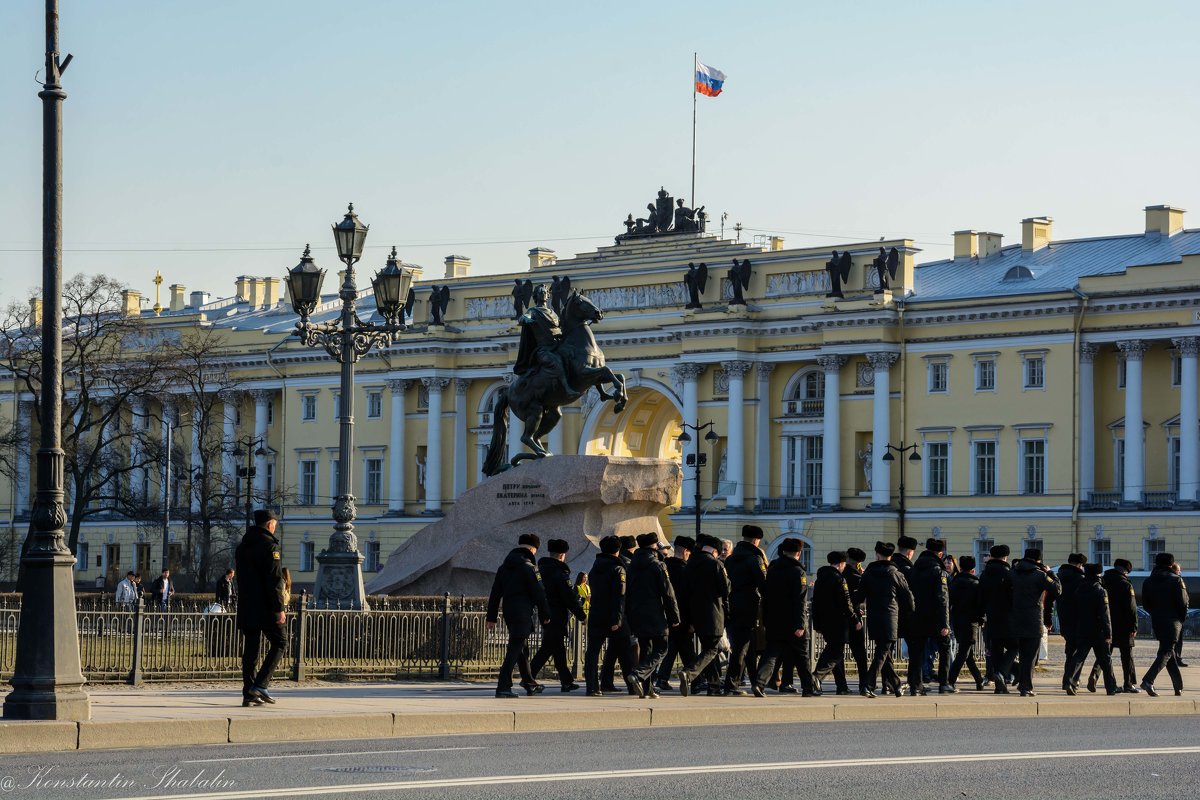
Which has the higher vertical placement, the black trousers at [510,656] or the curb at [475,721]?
the black trousers at [510,656]

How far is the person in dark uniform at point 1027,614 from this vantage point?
24.8 metres

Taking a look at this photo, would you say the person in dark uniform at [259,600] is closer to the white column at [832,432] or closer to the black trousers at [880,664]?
the black trousers at [880,664]

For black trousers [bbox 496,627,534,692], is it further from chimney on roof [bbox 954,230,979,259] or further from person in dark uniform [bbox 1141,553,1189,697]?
chimney on roof [bbox 954,230,979,259]

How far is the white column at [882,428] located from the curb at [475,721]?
5728 centimetres

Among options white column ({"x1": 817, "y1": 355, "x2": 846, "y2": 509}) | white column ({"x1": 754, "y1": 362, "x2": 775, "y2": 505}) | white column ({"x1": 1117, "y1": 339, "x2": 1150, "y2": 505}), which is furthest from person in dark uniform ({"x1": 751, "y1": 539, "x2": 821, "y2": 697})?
white column ({"x1": 754, "y1": 362, "x2": 775, "y2": 505})

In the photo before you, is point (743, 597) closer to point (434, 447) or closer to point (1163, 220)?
point (1163, 220)

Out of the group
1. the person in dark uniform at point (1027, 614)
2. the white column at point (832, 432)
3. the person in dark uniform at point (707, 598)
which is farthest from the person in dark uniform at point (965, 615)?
the white column at point (832, 432)

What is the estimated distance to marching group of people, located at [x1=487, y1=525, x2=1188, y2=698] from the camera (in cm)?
2138

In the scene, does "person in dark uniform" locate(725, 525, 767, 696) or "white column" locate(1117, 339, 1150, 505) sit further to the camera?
"white column" locate(1117, 339, 1150, 505)

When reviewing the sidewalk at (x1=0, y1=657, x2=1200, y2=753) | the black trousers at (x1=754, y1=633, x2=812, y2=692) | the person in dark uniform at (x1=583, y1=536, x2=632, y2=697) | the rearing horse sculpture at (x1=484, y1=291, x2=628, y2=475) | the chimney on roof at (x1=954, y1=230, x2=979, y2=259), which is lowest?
the sidewalk at (x1=0, y1=657, x2=1200, y2=753)

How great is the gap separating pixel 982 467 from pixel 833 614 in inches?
2277

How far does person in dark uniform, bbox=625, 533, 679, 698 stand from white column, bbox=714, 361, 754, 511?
6310 centimetres

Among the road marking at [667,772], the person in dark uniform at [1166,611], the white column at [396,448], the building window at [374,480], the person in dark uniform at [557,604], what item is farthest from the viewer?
the building window at [374,480]

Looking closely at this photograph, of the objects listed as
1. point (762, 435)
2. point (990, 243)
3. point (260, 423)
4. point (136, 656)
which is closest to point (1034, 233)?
point (990, 243)
